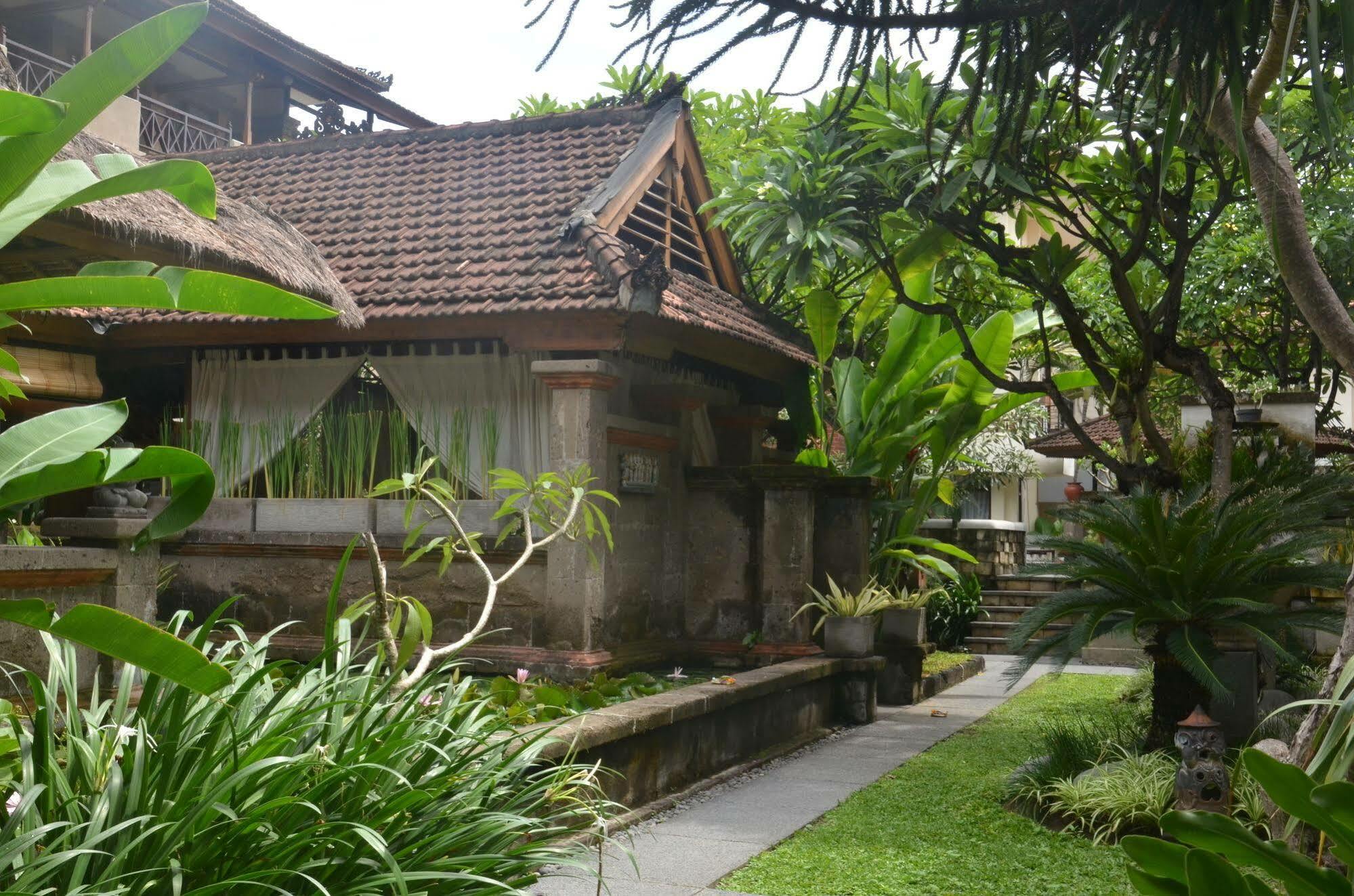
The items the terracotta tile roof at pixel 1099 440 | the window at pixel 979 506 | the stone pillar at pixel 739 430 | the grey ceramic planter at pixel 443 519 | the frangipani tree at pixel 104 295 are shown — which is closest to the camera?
the frangipani tree at pixel 104 295

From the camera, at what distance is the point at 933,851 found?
20.3ft

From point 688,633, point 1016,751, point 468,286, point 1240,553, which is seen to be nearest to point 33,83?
point 468,286

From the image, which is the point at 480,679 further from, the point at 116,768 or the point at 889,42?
the point at 889,42

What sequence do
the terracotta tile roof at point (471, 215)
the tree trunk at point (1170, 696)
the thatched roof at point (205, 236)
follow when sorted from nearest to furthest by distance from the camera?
the thatched roof at point (205, 236) → the tree trunk at point (1170, 696) → the terracotta tile roof at point (471, 215)

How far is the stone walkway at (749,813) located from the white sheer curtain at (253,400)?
4.75 meters

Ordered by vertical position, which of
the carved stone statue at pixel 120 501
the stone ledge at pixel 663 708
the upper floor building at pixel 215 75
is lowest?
the stone ledge at pixel 663 708

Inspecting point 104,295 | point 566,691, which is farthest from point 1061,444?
point 104,295

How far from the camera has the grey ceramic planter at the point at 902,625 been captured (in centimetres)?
1206

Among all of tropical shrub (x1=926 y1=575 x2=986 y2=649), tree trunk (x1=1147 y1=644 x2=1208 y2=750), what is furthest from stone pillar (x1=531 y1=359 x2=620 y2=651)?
tropical shrub (x1=926 y1=575 x2=986 y2=649)

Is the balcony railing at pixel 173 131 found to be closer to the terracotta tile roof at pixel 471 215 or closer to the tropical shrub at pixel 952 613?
the terracotta tile roof at pixel 471 215

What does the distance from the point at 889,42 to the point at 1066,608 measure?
15.5 feet

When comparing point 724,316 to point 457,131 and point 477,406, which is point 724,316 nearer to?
point 477,406

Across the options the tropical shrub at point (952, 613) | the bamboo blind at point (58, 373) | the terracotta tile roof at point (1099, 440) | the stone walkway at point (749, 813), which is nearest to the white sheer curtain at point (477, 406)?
the bamboo blind at point (58, 373)

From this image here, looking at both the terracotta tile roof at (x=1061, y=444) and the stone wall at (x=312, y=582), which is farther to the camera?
the terracotta tile roof at (x=1061, y=444)
